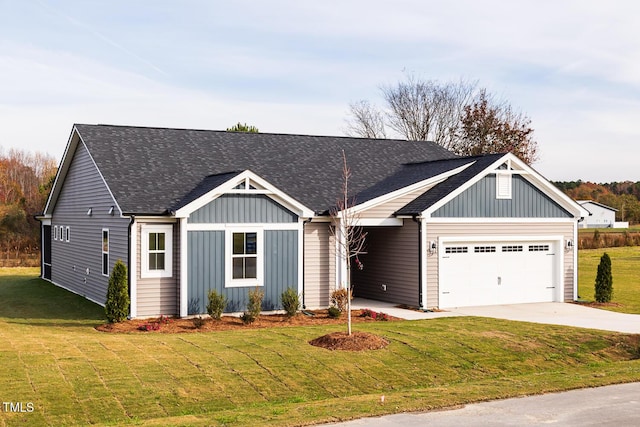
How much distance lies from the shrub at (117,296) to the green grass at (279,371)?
2.13ft

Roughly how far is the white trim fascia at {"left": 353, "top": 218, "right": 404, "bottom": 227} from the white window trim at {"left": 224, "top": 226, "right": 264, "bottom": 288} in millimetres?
3211

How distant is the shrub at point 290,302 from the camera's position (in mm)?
20047

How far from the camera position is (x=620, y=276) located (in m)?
35.3

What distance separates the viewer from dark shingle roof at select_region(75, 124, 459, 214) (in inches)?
842

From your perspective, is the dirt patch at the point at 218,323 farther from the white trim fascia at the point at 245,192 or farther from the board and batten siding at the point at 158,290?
the white trim fascia at the point at 245,192

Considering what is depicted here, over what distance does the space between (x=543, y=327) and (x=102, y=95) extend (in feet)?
92.1

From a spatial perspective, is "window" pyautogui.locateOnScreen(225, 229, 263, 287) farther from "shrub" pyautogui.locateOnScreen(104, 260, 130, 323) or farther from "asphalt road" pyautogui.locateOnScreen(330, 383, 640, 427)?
"asphalt road" pyautogui.locateOnScreen(330, 383, 640, 427)

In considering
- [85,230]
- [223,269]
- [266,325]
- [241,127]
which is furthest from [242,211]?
[241,127]

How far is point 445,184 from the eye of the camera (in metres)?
23.4

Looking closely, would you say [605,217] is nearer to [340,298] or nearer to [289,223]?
[340,298]

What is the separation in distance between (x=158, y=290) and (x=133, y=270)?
0.91 m

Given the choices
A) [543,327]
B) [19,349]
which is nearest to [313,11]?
[543,327]

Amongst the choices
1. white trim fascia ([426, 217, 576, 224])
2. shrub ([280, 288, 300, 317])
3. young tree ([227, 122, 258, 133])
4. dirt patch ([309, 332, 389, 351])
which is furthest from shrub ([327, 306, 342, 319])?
young tree ([227, 122, 258, 133])

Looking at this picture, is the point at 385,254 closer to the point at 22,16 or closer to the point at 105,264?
the point at 105,264
